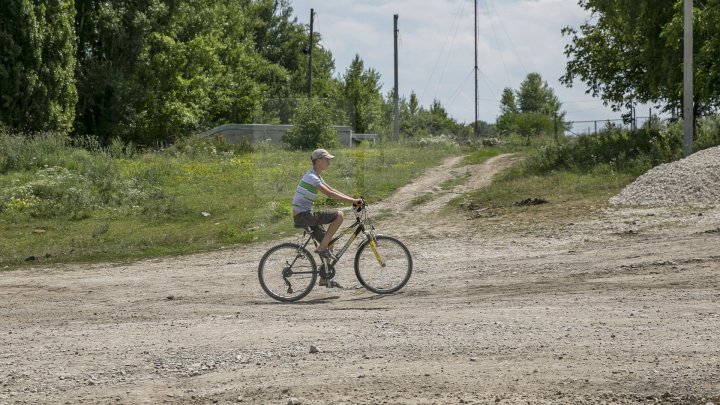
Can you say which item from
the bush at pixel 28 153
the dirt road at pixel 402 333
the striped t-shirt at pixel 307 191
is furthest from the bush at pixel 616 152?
the striped t-shirt at pixel 307 191

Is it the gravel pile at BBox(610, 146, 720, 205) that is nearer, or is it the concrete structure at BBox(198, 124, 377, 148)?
the gravel pile at BBox(610, 146, 720, 205)

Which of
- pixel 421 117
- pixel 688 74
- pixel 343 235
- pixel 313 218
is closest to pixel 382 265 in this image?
pixel 343 235

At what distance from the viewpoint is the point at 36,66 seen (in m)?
39.3

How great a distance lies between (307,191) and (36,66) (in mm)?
29722

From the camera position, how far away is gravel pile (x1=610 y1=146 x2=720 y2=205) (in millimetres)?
21516

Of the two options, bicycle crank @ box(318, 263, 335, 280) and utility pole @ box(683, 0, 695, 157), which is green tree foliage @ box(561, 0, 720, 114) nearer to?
utility pole @ box(683, 0, 695, 157)

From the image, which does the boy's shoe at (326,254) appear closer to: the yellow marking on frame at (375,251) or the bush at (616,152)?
the yellow marking on frame at (375,251)

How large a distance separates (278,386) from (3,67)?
33408mm

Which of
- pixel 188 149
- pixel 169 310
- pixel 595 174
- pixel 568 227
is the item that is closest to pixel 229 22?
pixel 188 149

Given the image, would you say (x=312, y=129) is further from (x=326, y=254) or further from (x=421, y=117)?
(x=421, y=117)

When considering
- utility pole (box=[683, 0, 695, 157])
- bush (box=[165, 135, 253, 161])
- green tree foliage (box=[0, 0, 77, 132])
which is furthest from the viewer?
green tree foliage (box=[0, 0, 77, 132])

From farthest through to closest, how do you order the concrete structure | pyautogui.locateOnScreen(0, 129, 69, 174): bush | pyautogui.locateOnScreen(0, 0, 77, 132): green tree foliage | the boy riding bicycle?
the concrete structure
pyautogui.locateOnScreen(0, 0, 77, 132): green tree foliage
pyautogui.locateOnScreen(0, 129, 69, 174): bush
the boy riding bicycle

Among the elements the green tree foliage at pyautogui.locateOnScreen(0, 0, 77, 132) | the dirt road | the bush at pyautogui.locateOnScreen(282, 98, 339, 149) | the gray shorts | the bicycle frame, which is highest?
the green tree foliage at pyautogui.locateOnScreen(0, 0, 77, 132)

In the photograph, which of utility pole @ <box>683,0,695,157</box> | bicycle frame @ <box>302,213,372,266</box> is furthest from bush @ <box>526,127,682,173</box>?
bicycle frame @ <box>302,213,372,266</box>
